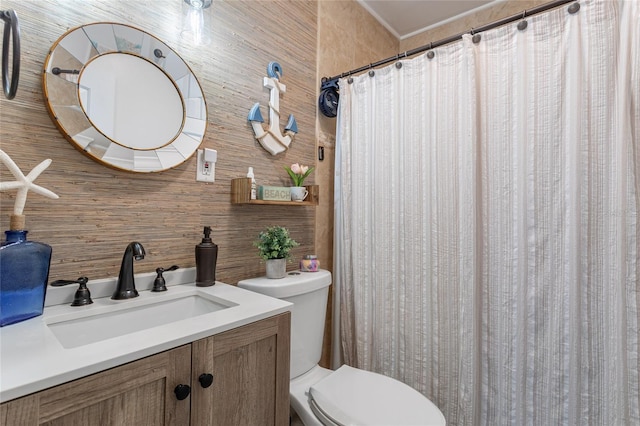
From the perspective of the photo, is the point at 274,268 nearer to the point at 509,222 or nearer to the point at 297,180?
the point at 297,180

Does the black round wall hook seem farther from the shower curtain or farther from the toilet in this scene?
the shower curtain

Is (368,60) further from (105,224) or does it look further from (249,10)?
(105,224)

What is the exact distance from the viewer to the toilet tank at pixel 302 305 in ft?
4.36

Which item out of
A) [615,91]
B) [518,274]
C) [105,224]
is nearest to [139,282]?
[105,224]

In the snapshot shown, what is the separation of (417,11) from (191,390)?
103 inches

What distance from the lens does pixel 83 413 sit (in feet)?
2.03

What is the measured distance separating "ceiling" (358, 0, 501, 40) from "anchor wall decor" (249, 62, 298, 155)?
1055 millimetres

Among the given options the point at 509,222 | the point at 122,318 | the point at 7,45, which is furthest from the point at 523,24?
the point at 122,318

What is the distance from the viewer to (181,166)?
1264 mm

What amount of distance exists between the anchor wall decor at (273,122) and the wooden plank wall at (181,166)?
3 centimetres

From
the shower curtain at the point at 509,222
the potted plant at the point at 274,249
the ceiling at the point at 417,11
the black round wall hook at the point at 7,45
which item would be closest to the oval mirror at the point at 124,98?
the black round wall hook at the point at 7,45

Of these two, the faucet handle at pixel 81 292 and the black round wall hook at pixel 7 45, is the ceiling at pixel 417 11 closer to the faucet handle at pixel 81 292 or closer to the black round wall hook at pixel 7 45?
the black round wall hook at pixel 7 45

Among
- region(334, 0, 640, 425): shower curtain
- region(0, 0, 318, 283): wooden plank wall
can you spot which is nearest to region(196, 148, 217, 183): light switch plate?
region(0, 0, 318, 283): wooden plank wall

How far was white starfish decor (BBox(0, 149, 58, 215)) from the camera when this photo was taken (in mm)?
Answer: 824
